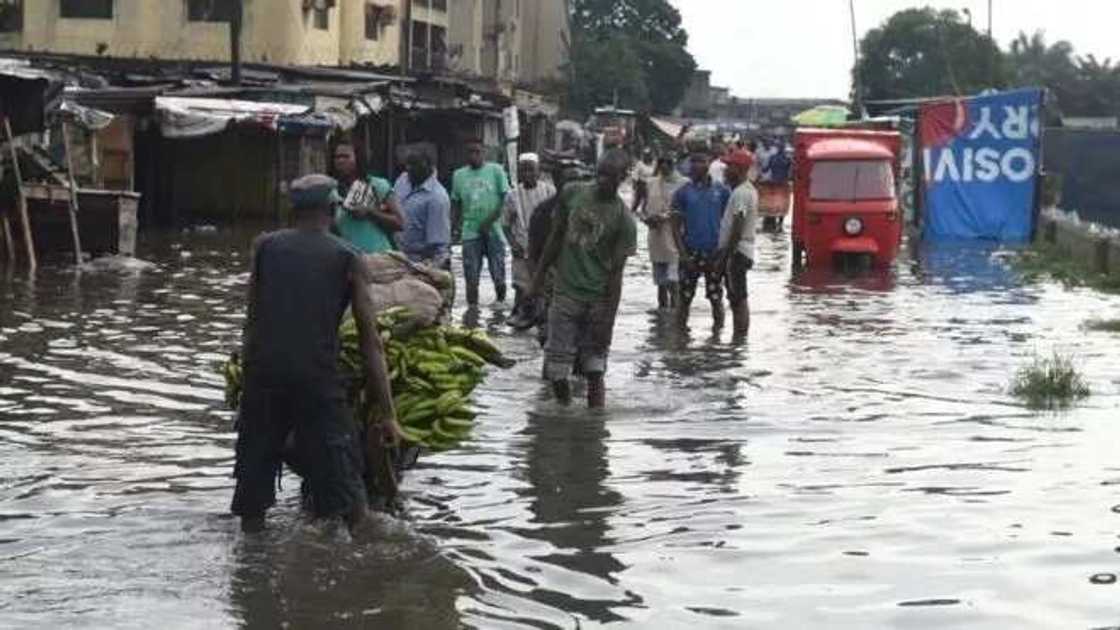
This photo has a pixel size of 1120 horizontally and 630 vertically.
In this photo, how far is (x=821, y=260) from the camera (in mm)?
22359

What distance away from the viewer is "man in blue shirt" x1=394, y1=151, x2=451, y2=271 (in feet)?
44.1

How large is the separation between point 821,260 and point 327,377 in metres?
16.2

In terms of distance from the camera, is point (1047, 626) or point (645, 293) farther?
point (645, 293)

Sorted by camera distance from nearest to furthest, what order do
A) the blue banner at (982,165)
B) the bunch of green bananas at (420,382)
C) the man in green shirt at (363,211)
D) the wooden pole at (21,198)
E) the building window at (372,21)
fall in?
1. the bunch of green bananas at (420,382)
2. the man in green shirt at (363,211)
3. the wooden pole at (21,198)
4. the blue banner at (982,165)
5. the building window at (372,21)

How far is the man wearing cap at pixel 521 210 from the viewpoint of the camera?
14547 millimetres

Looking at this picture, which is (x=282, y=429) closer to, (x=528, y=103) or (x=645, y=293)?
(x=645, y=293)

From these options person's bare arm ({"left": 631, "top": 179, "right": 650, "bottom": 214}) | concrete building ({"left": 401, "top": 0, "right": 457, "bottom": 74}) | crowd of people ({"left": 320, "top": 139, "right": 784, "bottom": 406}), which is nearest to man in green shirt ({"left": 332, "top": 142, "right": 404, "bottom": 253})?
crowd of people ({"left": 320, "top": 139, "right": 784, "bottom": 406})

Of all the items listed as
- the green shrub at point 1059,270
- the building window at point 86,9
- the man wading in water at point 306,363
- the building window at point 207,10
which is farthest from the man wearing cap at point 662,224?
the building window at point 86,9

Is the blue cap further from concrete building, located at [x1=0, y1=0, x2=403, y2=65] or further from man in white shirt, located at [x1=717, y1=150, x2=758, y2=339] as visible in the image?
concrete building, located at [x1=0, y1=0, x2=403, y2=65]

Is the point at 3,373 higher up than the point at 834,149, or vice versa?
the point at 834,149

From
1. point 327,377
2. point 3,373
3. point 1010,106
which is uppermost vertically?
point 1010,106

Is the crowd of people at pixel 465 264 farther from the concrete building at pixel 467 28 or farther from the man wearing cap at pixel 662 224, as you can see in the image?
the concrete building at pixel 467 28

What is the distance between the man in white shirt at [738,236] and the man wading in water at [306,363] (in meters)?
7.82

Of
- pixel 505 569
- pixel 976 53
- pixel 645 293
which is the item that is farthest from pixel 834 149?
pixel 976 53
